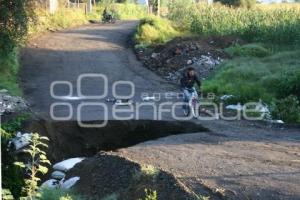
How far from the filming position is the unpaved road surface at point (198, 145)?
25.9 feet

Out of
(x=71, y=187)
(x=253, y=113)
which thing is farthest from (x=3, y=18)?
(x=71, y=187)

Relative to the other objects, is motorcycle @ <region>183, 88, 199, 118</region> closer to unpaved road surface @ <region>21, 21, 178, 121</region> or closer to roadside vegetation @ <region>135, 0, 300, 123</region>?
unpaved road surface @ <region>21, 21, 178, 121</region>

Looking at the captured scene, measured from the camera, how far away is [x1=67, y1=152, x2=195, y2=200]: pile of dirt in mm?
7555

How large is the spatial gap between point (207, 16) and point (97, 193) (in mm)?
21546

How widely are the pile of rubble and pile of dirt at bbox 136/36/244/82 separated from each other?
24.1 feet

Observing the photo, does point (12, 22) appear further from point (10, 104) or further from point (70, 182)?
point (70, 182)

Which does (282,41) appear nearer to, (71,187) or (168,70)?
(168,70)

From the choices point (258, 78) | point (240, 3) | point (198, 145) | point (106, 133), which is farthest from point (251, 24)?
point (240, 3)

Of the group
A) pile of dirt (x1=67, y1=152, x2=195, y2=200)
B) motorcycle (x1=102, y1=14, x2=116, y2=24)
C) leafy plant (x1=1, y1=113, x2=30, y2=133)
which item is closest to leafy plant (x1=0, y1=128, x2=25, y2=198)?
leafy plant (x1=1, y1=113, x2=30, y2=133)

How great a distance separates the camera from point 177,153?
393 inches

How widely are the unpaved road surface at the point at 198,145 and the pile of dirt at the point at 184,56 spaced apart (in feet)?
2.22

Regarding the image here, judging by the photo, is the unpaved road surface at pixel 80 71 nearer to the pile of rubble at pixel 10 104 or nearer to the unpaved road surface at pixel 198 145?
the unpaved road surface at pixel 198 145

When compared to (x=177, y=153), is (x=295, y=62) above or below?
above

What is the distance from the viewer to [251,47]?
23078mm
